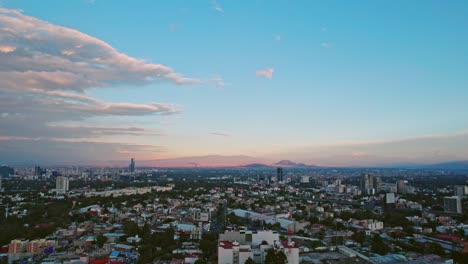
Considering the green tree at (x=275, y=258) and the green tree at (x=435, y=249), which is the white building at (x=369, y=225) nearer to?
the green tree at (x=435, y=249)

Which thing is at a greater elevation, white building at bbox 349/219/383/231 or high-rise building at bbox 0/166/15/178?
high-rise building at bbox 0/166/15/178

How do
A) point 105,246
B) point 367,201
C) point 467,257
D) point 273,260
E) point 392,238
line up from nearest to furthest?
point 273,260, point 467,257, point 105,246, point 392,238, point 367,201

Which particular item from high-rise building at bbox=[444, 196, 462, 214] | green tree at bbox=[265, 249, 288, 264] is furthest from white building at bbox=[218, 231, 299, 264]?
high-rise building at bbox=[444, 196, 462, 214]

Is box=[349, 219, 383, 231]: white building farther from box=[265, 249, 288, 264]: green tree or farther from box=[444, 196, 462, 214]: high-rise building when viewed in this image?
box=[265, 249, 288, 264]: green tree

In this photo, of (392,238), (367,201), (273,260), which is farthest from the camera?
(367,201)

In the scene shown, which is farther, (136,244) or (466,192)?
(466,192)

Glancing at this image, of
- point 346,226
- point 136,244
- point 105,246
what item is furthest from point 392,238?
point 105,246

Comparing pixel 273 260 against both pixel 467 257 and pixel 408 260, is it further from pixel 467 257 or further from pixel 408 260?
pixel 467 257
